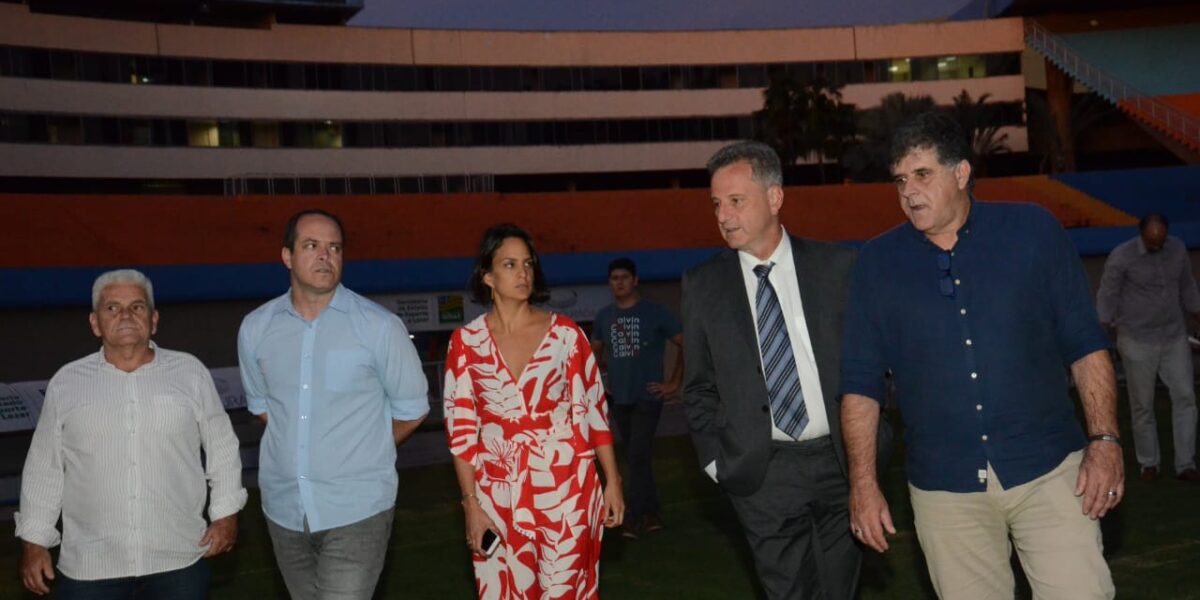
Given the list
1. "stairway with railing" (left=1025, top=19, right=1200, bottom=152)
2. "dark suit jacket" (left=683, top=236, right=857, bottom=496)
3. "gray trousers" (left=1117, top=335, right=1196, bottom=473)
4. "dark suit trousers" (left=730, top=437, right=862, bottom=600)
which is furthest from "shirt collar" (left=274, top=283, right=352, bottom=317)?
"stairway with railing" (left=1025, top=19, right=1200, bottom=152)

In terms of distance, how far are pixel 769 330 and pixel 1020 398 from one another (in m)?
1.09

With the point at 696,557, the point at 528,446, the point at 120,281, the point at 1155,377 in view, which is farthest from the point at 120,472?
the point at 1155,377

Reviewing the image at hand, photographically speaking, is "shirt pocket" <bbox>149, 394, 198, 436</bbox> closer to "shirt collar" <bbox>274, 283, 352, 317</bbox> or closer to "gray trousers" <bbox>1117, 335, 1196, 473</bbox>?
"shirt collar" <bbox>274, 283, 352, 317</bbox>

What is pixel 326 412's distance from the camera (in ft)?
18.5

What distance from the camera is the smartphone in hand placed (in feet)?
19.3

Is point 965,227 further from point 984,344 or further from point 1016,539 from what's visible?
point 1016,539

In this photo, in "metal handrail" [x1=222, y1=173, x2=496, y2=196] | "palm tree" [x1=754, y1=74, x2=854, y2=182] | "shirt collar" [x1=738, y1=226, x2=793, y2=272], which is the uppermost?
"palm tree" [x1=754, y1=74, x2=854, y2=182]

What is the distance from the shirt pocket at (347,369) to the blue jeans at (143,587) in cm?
89

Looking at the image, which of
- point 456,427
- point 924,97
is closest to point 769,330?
point 456,427

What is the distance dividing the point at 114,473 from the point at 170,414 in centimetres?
30

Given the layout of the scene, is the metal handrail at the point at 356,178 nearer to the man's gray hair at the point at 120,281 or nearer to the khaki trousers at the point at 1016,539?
the man's gray hair at the point at 120,281

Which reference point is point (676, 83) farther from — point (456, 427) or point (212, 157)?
point (456, 427)

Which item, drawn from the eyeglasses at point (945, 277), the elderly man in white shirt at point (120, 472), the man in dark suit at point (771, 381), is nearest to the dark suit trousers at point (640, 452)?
the man in dark suit at point (771, 381)

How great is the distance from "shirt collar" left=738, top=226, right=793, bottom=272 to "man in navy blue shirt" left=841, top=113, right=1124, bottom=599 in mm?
622
